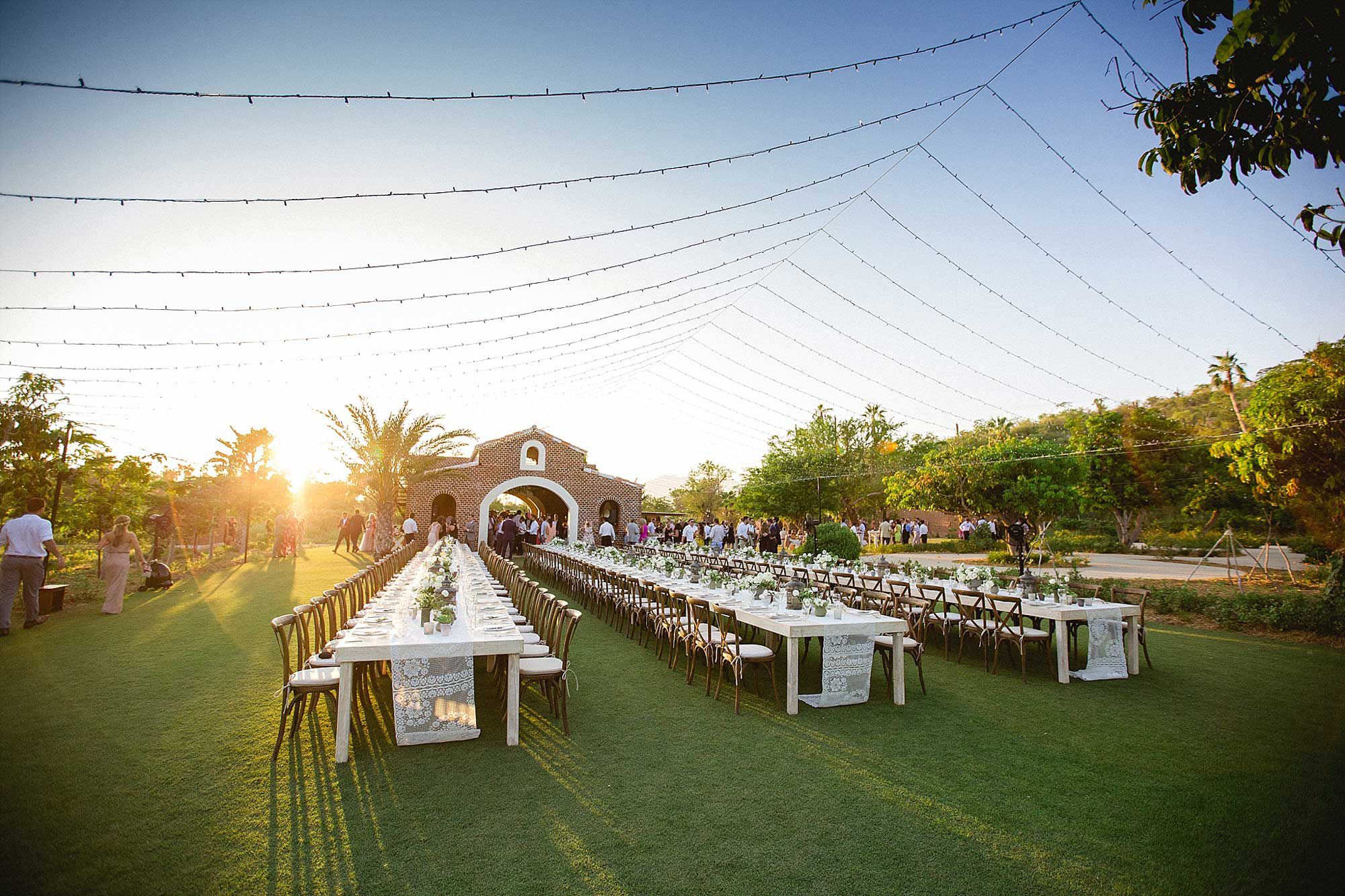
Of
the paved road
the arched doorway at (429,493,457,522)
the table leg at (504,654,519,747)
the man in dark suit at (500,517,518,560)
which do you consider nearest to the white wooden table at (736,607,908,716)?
the table leg at (504,654,519,747)

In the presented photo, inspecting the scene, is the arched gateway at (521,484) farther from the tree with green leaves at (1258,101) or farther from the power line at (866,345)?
the tree with green leaves at (1258,101)

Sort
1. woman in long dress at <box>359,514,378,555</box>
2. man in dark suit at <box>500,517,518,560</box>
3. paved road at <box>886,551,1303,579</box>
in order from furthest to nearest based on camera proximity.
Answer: woman in long dress at <box>359,514,378,555</box> < man in dark suit at <box>500,517,518,560</box> < paved road at <box>886,551,1303,579</box>

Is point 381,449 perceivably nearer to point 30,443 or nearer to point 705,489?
point 30,443

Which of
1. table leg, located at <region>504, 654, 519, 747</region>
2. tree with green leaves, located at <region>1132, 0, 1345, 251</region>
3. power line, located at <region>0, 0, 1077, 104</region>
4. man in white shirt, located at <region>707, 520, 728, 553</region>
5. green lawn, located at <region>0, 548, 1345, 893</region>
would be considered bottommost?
green lawn, located at <region>0, 548, 1345, 893</region>

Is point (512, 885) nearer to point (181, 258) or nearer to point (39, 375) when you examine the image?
point (181, 258)

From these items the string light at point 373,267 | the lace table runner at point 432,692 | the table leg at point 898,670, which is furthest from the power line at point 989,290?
the lace table runner at point 432,692

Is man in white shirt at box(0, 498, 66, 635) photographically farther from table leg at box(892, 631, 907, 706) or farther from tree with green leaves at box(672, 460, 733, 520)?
tree with green leaves at box(672, 460, 733, 520)

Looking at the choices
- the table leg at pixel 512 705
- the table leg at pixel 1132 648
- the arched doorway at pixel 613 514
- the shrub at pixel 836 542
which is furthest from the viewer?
the arched doorway at pixel 613 514

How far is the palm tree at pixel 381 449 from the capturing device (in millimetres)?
18891

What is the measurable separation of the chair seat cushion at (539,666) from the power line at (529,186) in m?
4.41

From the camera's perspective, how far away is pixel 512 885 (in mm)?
2869

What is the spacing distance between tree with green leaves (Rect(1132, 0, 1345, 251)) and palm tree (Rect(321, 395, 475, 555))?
19171 millimetres

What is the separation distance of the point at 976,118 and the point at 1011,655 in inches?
254

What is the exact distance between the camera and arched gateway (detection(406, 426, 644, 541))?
77.9ft
